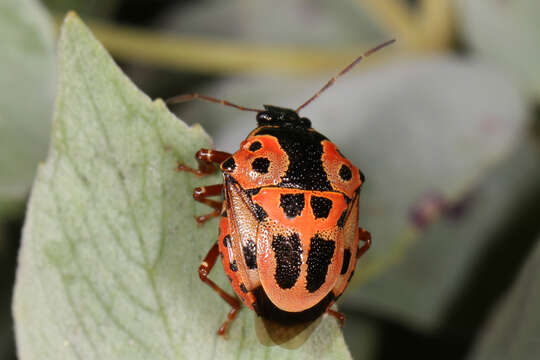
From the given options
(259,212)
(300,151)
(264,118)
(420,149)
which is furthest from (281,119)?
(420,149)

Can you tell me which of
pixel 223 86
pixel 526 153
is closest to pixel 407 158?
pixel 526 153

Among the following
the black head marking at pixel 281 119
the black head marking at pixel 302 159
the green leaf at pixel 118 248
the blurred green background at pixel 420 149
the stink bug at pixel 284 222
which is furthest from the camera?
the blurred green background at pixel 420 149

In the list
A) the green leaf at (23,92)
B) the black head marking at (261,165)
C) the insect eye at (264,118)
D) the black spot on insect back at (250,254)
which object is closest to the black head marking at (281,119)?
the insect eye at (264,118)

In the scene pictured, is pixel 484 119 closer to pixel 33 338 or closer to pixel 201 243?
pixel 201 243

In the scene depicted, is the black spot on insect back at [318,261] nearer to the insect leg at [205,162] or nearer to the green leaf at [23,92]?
the insect leg at [205,162]

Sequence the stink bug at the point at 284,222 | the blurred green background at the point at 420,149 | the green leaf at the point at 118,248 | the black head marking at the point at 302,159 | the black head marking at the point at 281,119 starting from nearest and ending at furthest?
1. the green leaf at the point at 118,248
2. the stink bug at the point at 284,222
3. the black head marking at the point at 302,159
4. the black head marking at the point at 281,119
5. the blurred green background at the point at 420,149

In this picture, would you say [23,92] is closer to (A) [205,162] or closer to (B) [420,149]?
(A) [205,162]

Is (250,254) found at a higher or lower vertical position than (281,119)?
lower
